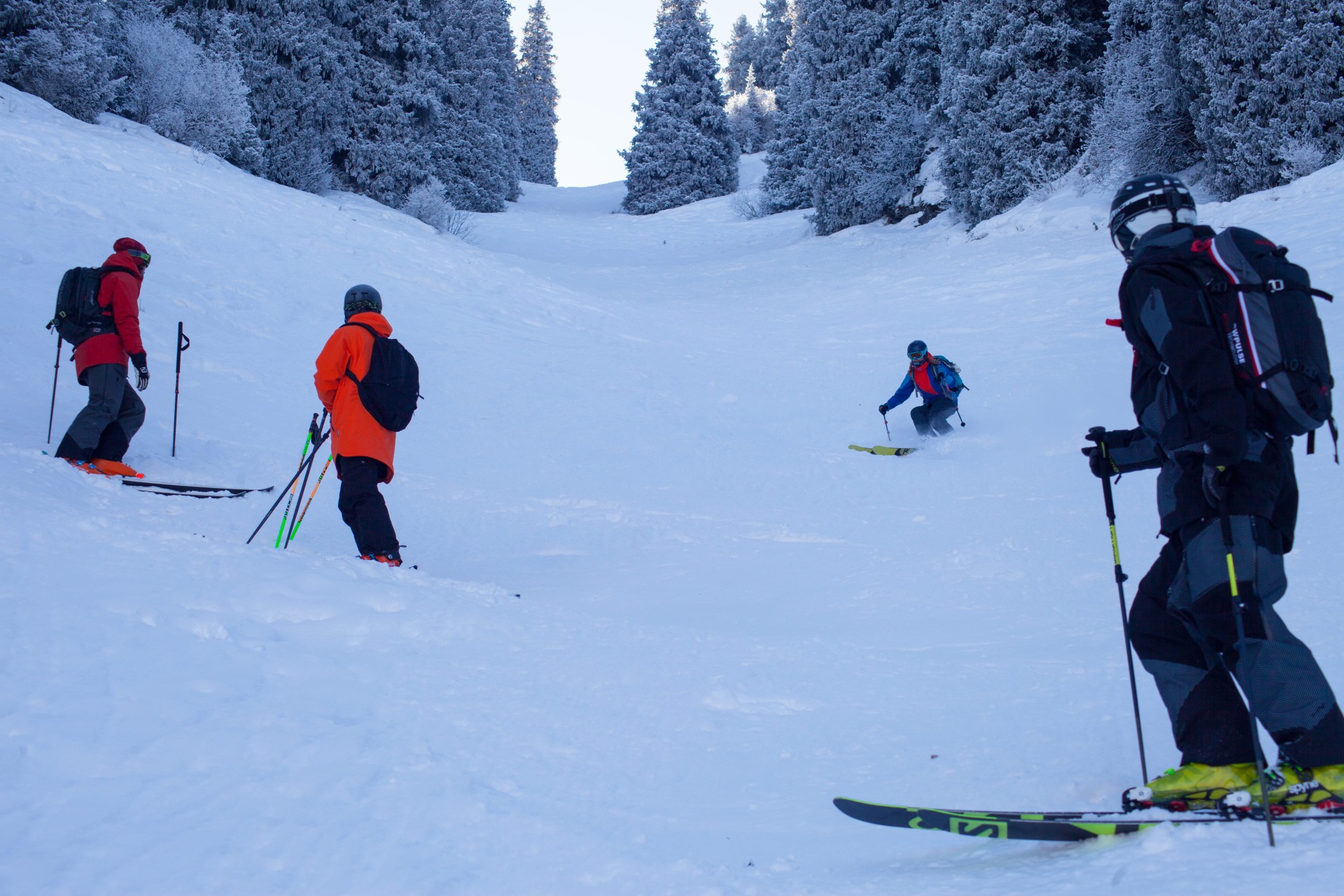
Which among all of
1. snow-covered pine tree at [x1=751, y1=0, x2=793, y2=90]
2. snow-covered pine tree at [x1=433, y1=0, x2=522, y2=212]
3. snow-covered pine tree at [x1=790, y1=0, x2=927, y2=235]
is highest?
snow-covered pine tree at [x1=751, y1=0, x2=793, y2=90]

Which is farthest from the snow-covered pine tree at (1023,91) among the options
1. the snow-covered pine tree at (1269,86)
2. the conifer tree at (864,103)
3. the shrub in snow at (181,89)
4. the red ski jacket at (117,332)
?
the red ski jacket at (117,332)

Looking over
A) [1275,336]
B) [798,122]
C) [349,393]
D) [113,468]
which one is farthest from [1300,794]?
[798,122]

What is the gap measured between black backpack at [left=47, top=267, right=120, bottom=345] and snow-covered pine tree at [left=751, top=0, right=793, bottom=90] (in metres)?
54.6

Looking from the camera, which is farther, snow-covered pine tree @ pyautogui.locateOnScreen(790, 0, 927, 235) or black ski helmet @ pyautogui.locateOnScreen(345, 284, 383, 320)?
snow-covered pine tree @ pyautogui.locateOnScreen(790, 0, 927, 235)

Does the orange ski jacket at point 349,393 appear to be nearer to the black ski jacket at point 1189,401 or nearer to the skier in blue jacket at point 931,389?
the black ski jacket at point 1189,401

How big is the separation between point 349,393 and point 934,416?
23.6 feet

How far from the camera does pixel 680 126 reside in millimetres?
40625

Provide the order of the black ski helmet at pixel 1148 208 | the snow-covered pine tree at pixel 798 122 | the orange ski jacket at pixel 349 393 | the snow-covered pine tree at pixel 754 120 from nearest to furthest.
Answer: the black ski helmet at pixel 1148 208 → the orange ski jacket at pixel 349 393 → the snow-covered pine tree at pixel 798 122 → the snow-covered pine tree at pixel 754 120

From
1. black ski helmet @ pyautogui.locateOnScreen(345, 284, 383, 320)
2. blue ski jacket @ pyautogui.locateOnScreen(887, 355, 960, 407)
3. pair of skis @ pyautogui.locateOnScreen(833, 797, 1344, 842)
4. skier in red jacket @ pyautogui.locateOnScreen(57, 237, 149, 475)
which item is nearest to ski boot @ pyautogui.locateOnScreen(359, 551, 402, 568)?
black ski helmet @ pyautogui.locateOnScreen(345, 284, 383, 320)

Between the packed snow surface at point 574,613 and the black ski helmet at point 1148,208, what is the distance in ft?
5.68

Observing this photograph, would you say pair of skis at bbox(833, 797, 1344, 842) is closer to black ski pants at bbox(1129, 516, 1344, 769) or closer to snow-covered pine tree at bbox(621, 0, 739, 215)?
black ski pants at bbox(1129, 516, 1344, 769)

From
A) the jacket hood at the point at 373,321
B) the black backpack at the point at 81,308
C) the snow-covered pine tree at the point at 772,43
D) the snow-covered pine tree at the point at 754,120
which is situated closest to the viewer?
the jacket hood at the point at 373,321

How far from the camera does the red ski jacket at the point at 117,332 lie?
6.99m

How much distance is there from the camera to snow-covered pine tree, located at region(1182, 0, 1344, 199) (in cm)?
1380
